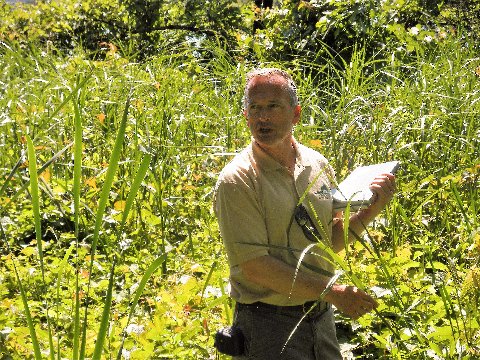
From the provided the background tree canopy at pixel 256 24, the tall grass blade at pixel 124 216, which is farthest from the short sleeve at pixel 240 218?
the background tree canopy at pixel 256 24

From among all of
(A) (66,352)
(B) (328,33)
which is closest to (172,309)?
(A) (66,352)

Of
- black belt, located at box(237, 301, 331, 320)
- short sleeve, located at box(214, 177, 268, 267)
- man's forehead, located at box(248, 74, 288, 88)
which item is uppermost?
man's forehead, located at box(248, 74, 288, 88)

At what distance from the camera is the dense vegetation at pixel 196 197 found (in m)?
3.24

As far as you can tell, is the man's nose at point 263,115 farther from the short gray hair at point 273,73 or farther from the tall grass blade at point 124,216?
the tall grass blade at point 124,216

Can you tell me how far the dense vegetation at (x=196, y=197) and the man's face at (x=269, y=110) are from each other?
0.40m

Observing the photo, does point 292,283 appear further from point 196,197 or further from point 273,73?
point 196,197

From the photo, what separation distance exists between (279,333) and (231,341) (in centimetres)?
15

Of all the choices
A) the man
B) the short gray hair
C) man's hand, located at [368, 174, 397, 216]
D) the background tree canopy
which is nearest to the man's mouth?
the man

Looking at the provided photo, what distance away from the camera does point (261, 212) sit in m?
2.67

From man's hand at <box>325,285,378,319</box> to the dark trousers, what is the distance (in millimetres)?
218

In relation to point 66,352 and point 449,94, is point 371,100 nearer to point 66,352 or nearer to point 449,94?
point 449,94

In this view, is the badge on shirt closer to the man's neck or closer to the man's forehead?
the man's neck

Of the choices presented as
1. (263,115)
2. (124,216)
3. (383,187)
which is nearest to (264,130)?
(263,115)

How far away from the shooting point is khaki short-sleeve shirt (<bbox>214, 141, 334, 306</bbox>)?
2.63 metres
